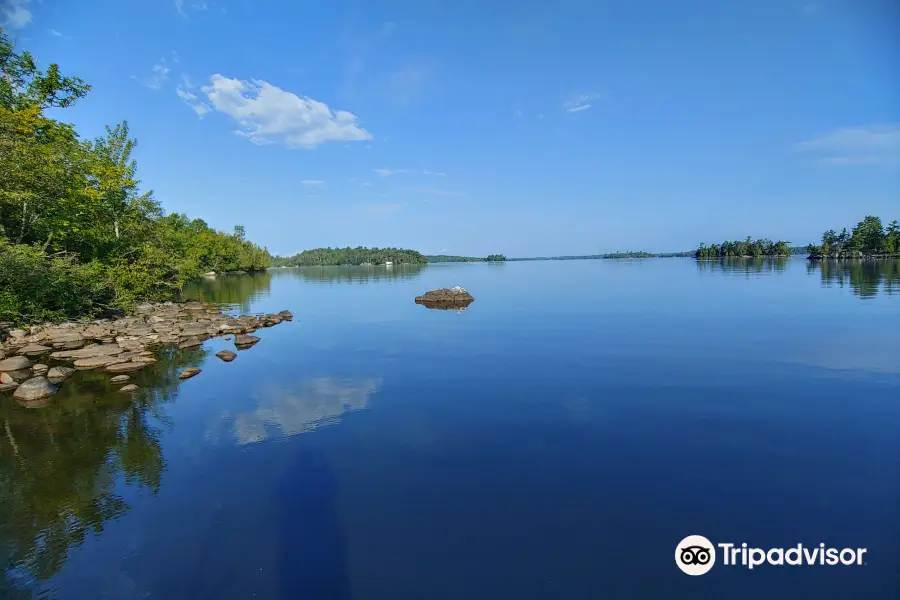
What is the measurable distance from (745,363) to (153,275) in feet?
134

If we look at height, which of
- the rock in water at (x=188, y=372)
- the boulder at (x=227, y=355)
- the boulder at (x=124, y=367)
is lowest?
the rock in water at (x=188, y=372)

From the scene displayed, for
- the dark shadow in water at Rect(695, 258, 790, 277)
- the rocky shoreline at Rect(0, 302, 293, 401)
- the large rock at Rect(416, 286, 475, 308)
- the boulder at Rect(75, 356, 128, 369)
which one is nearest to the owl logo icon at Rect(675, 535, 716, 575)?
the rocky shoreline at Rect(0, 302, 293, 401)

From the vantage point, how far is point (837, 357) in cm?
1558

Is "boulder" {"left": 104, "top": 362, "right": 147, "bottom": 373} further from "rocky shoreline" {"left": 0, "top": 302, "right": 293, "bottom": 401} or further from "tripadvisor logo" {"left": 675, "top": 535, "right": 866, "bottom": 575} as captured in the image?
"tripadvisor logo" {"left": 675, "top": 535, "right": 866, "bottom": 575}

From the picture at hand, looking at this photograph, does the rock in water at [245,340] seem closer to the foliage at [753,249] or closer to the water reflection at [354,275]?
the water reflection at [354,275]

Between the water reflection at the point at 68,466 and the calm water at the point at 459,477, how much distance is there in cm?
5

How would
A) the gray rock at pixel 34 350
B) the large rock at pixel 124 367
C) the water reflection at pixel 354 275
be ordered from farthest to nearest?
the water reflection at pixel 354 275 < the gray rock at pixel 34 350 < the large rock at pixel 124 367

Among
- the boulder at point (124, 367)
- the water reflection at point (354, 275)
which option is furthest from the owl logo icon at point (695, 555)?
the water reflection at point (354, 275)

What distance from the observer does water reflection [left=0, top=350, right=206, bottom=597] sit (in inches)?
244

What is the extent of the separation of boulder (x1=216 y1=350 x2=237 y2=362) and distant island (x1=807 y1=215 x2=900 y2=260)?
137328mm

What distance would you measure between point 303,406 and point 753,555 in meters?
10.7

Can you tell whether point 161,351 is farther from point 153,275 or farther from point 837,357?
point 837,357

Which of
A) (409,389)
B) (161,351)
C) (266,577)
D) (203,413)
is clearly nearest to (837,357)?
(409,389)

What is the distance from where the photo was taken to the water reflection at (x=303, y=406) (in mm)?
10500
